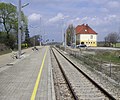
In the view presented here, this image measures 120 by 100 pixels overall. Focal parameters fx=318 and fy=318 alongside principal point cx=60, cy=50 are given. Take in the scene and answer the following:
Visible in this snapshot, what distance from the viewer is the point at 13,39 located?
2896 inches

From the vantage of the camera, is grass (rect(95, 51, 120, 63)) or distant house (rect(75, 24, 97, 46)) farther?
→ distant house (rect(75, 24, 97, 46))

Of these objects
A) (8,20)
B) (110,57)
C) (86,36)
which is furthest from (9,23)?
(86,36)

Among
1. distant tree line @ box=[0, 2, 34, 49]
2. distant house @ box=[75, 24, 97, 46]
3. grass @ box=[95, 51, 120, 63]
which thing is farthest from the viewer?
distant house @ box=[75, 24, 97, 46]

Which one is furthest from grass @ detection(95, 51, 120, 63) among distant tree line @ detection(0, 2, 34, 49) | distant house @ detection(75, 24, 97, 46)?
distant house @ detection(75, 24, 97, 46)

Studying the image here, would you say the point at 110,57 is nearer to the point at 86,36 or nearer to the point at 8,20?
the point at 8,20

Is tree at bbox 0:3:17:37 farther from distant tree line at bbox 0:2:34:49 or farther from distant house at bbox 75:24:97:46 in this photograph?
distant house at bbox 75:24:97:46

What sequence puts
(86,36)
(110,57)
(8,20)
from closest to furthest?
(110,57), (8,20), (86,36)

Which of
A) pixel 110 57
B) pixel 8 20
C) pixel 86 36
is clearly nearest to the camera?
pixel 110 57

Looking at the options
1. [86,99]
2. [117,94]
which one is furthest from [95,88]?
Result: [86,99]

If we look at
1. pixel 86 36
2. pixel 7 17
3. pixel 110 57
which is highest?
pixel 7 17

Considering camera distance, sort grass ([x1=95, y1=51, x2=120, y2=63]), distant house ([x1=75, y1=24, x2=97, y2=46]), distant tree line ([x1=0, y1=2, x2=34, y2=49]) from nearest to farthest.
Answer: grass ([x1=95, y1=51, x2=120, y2=63]), distant tree line ([x1=0, y1=2, x2=34, y2=49]), distant house ([x1=75, y1=24, x2=97, y2=46])

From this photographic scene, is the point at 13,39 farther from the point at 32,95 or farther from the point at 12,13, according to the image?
the point at 32,95

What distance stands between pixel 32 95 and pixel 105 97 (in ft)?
10.2

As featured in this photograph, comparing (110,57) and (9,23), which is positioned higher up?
(9,23)
